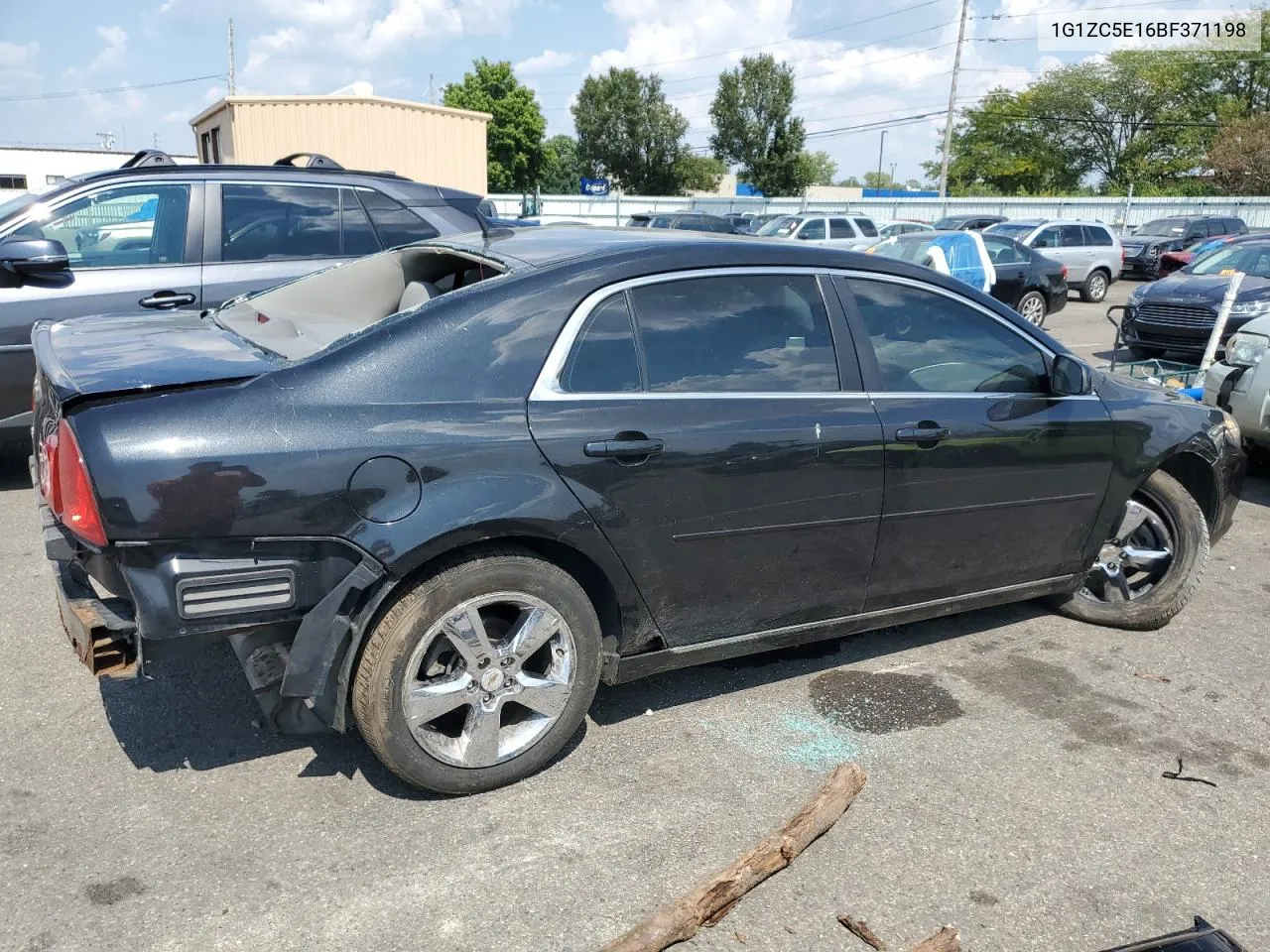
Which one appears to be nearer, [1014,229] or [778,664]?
[778,664]

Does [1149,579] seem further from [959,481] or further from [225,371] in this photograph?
[225,371]

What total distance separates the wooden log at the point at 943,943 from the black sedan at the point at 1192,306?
36.2 feet

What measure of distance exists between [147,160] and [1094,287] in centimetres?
1889

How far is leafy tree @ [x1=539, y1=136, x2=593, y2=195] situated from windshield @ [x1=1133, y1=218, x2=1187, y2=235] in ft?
129

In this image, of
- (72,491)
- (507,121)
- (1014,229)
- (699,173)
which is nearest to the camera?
(72,491)

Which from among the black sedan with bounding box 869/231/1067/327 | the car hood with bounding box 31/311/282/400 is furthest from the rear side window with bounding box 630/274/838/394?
the black sedan with bounding box 869/231/1067/327

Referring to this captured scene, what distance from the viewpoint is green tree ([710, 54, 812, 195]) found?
60906 millimetres

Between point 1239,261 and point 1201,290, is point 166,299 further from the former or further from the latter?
point 1239,261

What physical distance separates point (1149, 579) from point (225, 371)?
3925 mm

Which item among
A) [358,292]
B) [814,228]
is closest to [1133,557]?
[358,292]

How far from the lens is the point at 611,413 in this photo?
3.06m

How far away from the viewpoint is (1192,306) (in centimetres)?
1190

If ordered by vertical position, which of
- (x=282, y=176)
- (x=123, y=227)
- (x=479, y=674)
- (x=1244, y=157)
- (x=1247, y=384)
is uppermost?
(x=1244, y=157)

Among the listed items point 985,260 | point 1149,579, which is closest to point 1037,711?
point 1149,579
